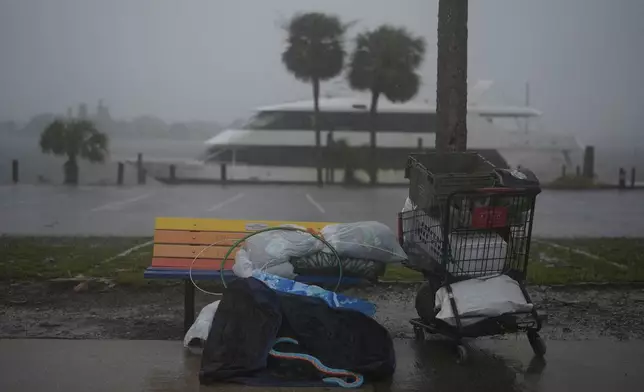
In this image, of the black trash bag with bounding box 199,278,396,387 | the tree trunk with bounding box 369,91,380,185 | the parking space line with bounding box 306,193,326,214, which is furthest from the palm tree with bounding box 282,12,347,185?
the black trash bag with bounding box 199,278,396,387

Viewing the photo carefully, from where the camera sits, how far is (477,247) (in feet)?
16.3

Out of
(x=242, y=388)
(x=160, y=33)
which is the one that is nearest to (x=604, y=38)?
(x=160, y=33)

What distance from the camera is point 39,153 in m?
8.66

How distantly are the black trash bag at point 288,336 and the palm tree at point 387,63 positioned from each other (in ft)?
14.4

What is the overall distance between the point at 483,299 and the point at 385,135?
4288 mm

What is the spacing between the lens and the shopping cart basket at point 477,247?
15.8 feet

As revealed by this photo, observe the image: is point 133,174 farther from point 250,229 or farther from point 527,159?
point 527,159

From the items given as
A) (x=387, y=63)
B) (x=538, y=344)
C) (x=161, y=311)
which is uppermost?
(x=387, y=63)

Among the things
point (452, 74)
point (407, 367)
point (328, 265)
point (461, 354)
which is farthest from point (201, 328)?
point (452, 74)

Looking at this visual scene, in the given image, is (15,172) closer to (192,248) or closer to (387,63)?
(192,248)

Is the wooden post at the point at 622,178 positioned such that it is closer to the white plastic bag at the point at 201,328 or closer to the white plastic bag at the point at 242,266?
the white plastic bag at the point at 242,266

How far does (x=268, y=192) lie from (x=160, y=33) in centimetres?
222

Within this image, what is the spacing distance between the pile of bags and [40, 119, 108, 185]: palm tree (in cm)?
411

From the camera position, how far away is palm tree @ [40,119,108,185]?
867 cm
